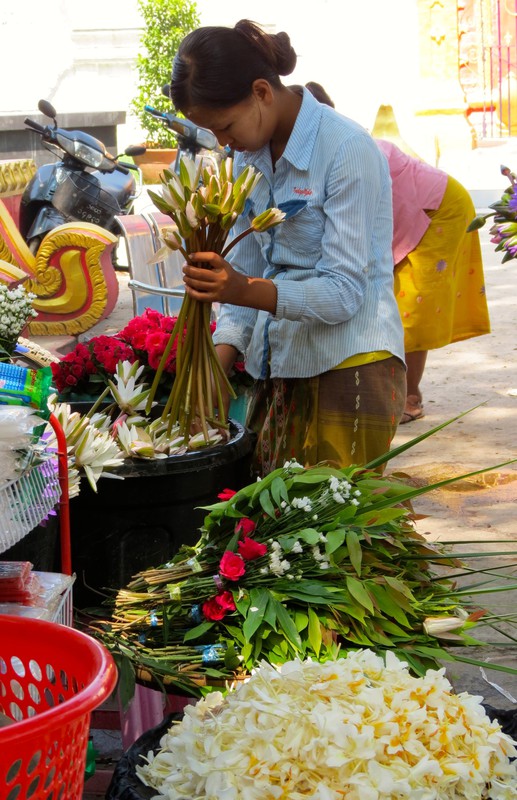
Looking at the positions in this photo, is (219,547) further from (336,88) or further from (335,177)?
(336,88)

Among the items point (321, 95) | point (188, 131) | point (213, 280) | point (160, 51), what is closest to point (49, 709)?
point (213, 280)

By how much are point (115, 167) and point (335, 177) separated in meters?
5.84

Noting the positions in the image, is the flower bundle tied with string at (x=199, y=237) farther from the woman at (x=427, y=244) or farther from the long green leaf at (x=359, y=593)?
the woman at (x=427, y=244)

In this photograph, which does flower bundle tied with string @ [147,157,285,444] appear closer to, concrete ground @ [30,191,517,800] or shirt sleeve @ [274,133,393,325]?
shirt sleeve @ [274,133,393,325]

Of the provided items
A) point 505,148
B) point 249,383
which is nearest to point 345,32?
point 505,148

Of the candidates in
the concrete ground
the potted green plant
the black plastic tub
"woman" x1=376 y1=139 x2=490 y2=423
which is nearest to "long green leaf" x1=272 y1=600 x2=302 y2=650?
the concrete ground

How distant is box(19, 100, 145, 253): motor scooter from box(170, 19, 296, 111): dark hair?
5246 mm

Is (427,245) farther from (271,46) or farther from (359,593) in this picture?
(359,593)

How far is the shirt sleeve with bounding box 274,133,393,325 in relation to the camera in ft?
8.55

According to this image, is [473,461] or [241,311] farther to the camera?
[473,461]

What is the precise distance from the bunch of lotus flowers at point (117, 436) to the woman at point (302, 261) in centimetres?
27

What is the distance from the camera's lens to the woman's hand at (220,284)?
2.48 metres

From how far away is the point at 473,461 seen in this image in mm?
5051

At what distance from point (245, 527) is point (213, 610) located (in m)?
0.20
